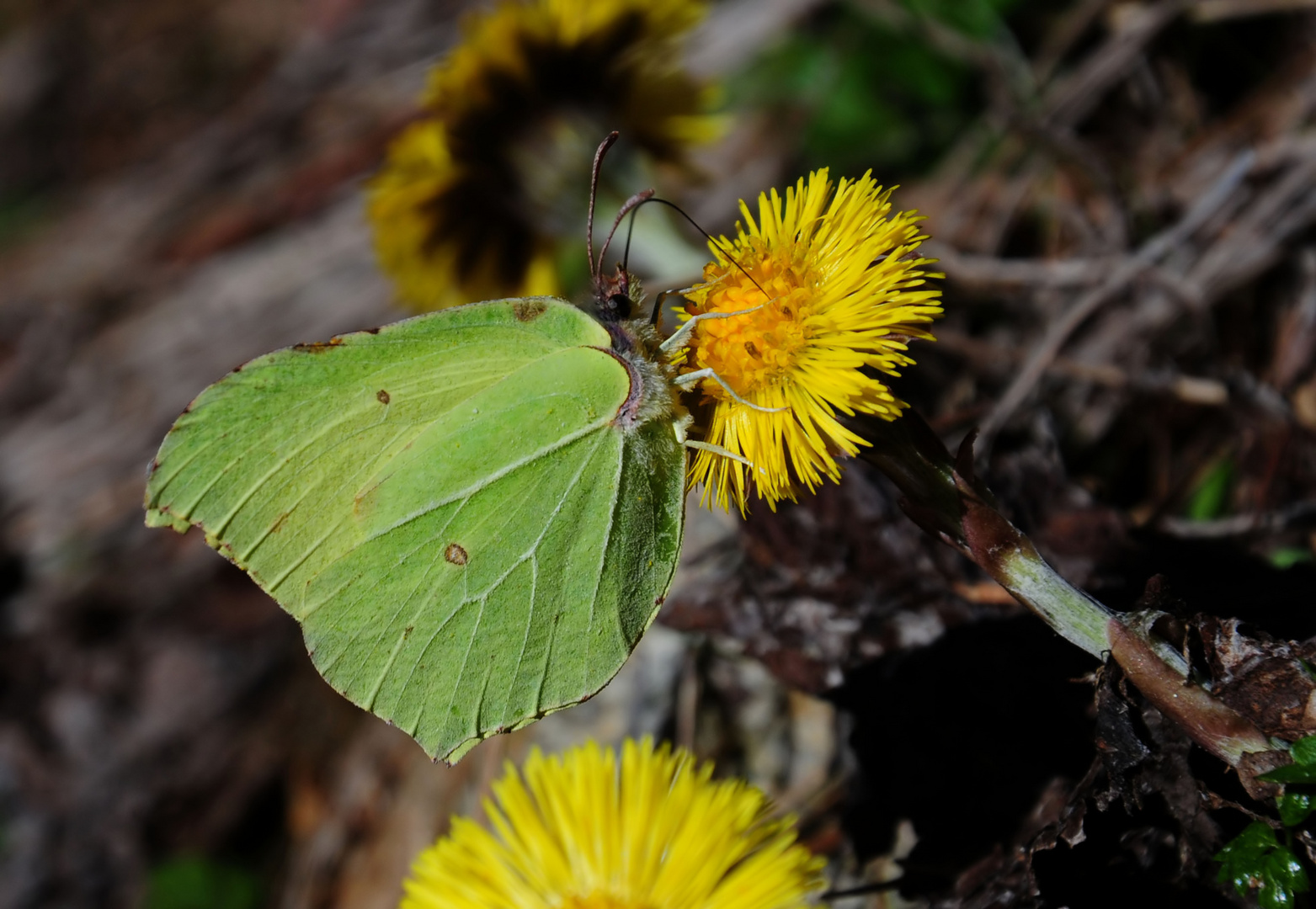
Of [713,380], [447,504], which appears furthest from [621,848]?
[713,380]

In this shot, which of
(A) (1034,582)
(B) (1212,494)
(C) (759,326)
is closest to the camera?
(A) (1034,582)

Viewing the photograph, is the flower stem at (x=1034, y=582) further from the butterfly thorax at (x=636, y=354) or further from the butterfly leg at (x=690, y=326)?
the butterfly thorax at (x=636, y=354)

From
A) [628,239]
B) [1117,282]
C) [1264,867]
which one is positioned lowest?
[1264,867]

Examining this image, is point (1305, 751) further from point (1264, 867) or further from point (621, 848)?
point (621, 848)

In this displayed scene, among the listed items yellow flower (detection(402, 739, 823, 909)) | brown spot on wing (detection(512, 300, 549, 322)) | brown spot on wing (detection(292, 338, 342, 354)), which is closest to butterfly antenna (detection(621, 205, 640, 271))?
brown spot on wing (detection(512, 300, 549, 322))

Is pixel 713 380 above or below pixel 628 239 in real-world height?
below

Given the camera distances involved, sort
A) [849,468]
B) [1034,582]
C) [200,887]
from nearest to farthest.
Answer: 1. [1034,582]
2. [849,468]
3. [200,887]

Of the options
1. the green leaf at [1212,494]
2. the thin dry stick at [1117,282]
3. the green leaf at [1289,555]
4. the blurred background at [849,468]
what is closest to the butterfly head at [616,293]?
the blurred background at [849,468]
